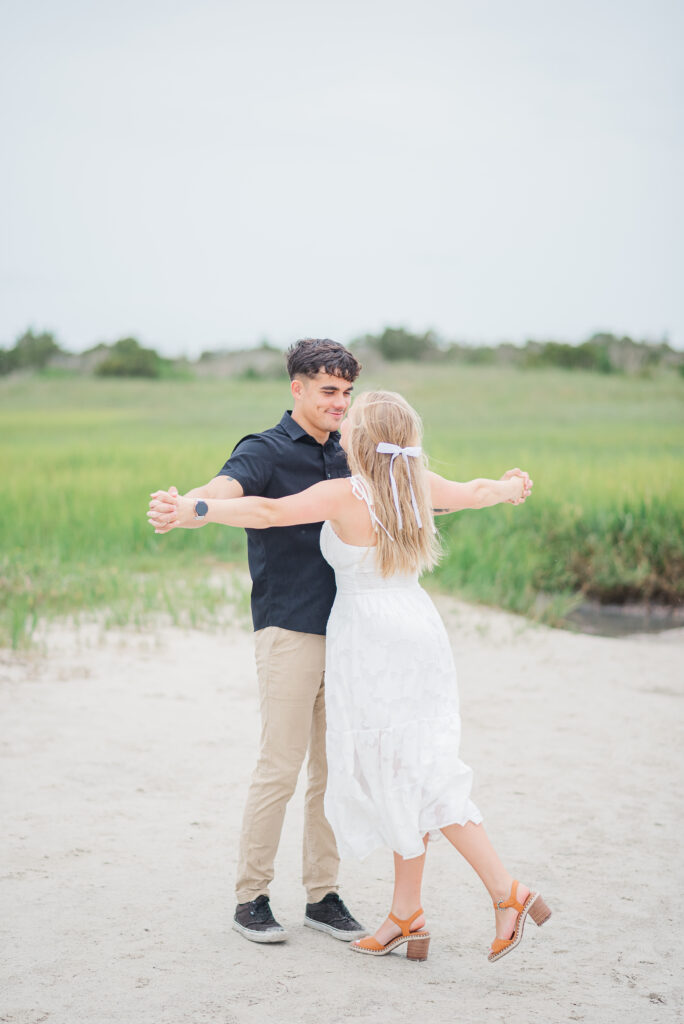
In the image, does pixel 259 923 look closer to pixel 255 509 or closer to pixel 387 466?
pixel 255 509

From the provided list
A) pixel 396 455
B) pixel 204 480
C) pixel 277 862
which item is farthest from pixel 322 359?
pixel 204 480

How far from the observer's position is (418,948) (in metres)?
2.57

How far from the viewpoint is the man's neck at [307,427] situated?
2613 millimetres

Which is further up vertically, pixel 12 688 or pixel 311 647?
pixel 311 647

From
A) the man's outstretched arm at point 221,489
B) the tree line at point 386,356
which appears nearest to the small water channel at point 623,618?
the tree line at point 386,356

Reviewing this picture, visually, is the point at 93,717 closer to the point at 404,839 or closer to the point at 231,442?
the point at 404,839

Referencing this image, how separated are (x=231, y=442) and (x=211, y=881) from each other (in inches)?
439

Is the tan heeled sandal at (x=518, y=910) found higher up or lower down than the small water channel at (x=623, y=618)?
higher up

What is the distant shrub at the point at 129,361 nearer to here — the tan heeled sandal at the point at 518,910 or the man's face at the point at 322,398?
the man's face at the point at 322,398

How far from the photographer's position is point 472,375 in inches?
729

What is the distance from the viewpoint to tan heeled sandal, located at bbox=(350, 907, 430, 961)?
2551mm

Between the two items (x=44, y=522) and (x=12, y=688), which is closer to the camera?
(x=12, y=688)

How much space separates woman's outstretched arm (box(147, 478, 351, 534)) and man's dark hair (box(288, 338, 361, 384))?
0.30 meters

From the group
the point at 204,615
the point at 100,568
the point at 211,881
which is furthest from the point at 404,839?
the point at 100,568
